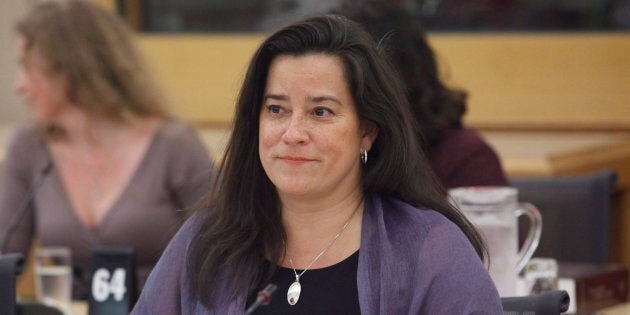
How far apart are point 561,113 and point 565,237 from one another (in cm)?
159

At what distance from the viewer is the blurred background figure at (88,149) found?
13.1ft

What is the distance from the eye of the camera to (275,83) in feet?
7.61

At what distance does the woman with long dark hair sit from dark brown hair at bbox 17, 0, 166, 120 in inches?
66.9

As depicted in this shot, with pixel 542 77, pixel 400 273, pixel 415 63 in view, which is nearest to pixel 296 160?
pixel 400 273

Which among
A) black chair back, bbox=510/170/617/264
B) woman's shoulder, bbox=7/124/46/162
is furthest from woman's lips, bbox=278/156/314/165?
woman's shoulder, bbox=7/124/46/162

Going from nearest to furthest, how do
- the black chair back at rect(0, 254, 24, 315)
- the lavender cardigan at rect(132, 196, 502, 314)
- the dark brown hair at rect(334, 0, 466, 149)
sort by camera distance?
the lavender cardigan at rect(132, 196, 502, 314) < the black chair back at rect(0, 254, 24, 315) < the dark brown hair at rect(334, 0, 466, 149)

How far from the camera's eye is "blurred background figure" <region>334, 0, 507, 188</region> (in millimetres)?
3354

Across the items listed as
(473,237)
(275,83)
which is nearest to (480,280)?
(473,237)

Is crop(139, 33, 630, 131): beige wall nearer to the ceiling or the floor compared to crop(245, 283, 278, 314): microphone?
nearer to the ceiling

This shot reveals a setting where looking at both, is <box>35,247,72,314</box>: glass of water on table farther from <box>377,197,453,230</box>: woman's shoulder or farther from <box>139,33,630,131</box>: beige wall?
<box>139,33,630,131</box>: beige wall

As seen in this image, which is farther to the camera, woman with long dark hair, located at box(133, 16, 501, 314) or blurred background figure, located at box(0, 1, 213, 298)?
blurred background figure, located at box(0, 1, 213, 298)

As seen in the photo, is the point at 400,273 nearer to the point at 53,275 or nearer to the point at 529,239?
the point at 529,239

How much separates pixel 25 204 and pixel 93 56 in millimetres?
568

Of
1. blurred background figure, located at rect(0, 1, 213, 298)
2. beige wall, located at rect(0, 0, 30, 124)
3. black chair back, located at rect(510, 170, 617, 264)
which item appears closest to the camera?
black chair back, located at rect(510, 170, 617, 264)
